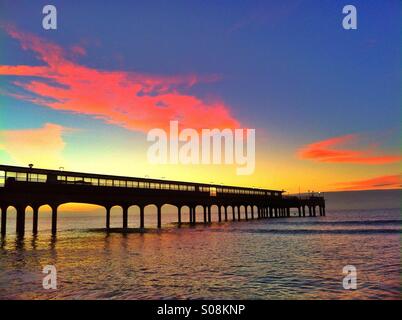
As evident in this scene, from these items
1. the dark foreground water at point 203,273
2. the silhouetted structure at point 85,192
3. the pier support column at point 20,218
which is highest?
the silhouetted structure at point 85,192

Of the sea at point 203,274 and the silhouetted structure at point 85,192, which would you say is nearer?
the sea at point 203,274

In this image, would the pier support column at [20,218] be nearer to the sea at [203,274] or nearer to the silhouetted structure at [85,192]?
the silhouetted structure at [85,192]

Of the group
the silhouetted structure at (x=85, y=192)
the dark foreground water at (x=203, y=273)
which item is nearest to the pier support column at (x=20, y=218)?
the silhouetted structure at (x=85, y=192)

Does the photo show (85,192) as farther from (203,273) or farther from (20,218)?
(203,273)

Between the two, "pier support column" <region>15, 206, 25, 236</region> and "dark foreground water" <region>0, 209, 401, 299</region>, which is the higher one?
"pier support column" <region>15, 206, 25, 236</region>

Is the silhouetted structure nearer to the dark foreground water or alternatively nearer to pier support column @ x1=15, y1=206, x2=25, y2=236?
pier support column @ x1=15, y1=206, x2=25, y2=236

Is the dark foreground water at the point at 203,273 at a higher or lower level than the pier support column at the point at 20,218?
lower

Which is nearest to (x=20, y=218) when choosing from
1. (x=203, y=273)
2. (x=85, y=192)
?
(x=85, y=192)

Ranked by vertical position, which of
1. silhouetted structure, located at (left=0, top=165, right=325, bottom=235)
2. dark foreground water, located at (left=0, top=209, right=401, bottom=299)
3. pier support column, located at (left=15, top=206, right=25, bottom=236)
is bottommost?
dark foreground water, located at (left=0, top=209, right=401, bottom=299)

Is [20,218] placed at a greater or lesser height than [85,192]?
lesser

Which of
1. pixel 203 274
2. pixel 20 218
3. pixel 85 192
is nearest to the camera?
pixel 203 274

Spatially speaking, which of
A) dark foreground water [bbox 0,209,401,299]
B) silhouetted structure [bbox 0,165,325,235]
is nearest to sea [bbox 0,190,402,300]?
dark foreground water [bbox 0,209,401,299]
